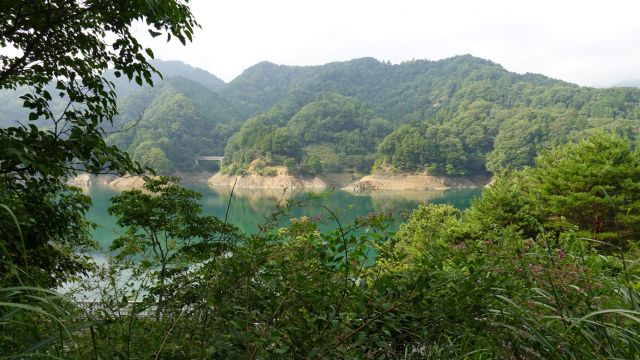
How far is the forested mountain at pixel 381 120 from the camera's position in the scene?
65125mm

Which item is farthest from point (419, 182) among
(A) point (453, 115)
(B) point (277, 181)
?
(A) point (453, 115)

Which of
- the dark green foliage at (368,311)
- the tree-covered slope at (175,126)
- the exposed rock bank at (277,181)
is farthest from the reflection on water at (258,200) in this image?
the dark green foliage at (368,311)

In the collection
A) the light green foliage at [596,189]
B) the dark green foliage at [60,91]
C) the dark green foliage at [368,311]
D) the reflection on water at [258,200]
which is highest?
the dark green foliage at [60,91]

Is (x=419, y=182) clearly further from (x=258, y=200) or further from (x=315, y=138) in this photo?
(x=315, y=138)

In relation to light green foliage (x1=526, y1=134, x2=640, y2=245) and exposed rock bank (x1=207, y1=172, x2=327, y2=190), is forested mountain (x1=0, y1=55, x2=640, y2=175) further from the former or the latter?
light green foliage (x1=526, y1=134, x2=640, y2=245)

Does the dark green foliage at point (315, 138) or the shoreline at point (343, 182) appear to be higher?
the dark green foliage at point (315, 138)

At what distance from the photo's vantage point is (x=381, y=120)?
91938 mm

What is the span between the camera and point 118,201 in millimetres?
5672

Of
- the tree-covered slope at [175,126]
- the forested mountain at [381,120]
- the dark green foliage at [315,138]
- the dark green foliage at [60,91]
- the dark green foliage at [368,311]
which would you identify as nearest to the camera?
the dark green foliage at [368,311]

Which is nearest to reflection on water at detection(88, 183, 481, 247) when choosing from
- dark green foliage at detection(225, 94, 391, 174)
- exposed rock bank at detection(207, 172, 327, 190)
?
exposed rock bank at detection(207, 172, 327, 190)

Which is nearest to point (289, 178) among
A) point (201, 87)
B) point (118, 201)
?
point (118, 201)

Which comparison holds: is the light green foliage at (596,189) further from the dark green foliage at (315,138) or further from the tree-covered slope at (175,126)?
the tree-covered slope at (175,126)

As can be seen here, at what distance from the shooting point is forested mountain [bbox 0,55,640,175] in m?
65.1

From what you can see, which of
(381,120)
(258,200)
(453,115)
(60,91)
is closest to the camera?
(60,91)
